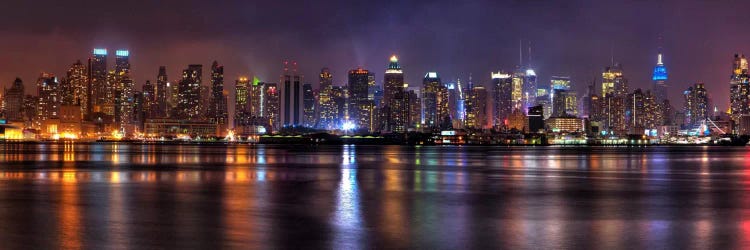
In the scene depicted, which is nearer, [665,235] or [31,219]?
[665,235]

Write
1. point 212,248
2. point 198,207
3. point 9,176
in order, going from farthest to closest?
1. point 9,176
2. point 198,207
3. point 212,248

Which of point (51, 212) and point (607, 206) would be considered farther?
point (607, 206)

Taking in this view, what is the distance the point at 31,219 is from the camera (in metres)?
23.4

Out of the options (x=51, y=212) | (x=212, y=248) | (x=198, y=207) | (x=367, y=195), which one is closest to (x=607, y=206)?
(x=367, y=195)

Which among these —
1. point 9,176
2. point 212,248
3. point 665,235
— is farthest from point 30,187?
point 665,235

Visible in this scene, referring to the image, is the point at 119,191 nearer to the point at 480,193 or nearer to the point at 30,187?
the point at 30,187

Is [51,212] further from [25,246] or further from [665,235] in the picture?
[665,235]

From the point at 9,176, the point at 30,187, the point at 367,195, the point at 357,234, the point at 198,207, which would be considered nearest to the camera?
the point at 357,234

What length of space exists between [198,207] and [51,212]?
15.0 feet

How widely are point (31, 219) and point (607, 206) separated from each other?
18842mm

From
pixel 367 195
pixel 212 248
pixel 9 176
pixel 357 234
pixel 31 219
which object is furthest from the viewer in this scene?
pixel 9 176

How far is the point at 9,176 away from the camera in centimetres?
4431

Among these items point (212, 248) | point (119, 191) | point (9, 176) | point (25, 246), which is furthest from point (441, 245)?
point (9, 176)

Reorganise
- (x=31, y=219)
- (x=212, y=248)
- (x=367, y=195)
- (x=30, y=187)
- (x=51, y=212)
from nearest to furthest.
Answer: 1. (x=212, y=248)
2. (x=31, y=219)
3. (x=51, y=212)
4. (x=367, y=195)
5. (x=30, y=187)
